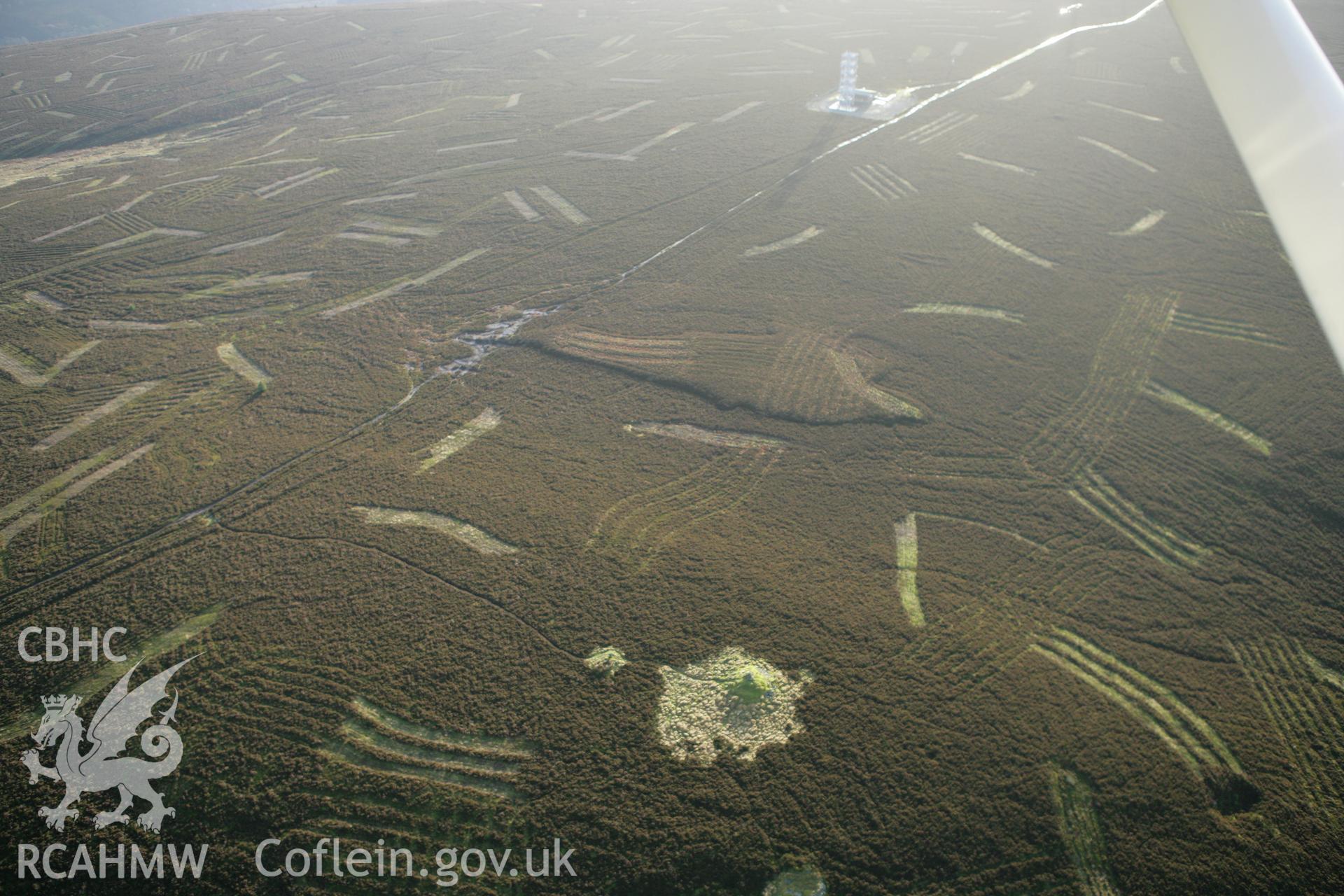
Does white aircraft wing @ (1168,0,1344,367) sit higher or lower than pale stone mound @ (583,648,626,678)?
Answer: higher

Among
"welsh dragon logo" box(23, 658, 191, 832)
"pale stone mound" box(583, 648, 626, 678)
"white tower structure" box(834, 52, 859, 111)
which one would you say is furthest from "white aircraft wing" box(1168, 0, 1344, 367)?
"white tower structure" box(834, 52, 859, 111)

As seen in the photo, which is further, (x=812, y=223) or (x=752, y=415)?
(x=812, y=223)

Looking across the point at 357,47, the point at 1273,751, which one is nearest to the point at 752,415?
the point at 1273,751

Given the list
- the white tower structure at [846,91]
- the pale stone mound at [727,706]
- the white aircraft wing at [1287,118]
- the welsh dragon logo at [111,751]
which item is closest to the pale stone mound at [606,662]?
the pale stone mound at [727,706]

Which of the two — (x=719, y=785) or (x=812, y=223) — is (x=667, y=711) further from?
(x=812, y=223)
